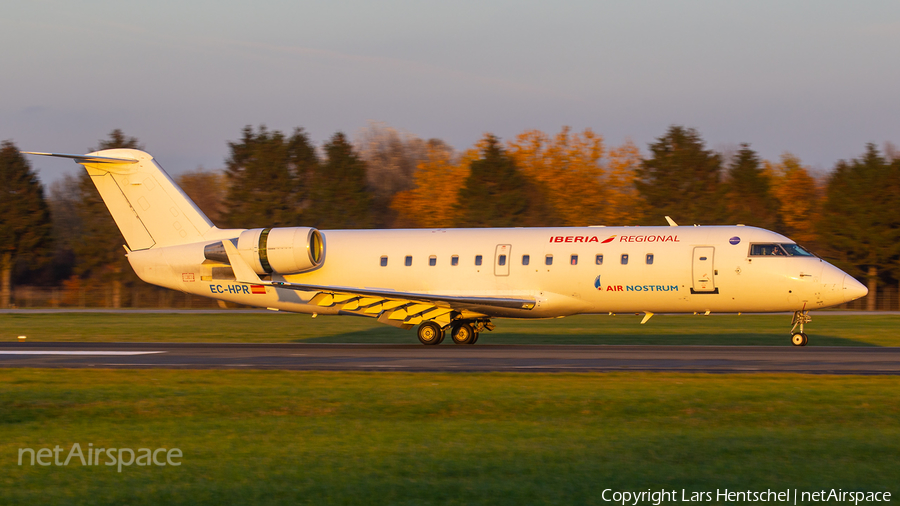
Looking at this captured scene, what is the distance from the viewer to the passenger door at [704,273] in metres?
23.6

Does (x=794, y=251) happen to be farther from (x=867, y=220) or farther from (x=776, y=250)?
(x=867, y=220)

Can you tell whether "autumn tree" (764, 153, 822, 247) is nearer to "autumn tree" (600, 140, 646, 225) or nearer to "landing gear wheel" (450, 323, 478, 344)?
"autumn tree" (600, 140, 646, 225)

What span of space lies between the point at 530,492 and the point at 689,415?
4.87 meters

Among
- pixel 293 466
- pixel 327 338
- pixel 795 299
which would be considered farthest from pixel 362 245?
pixel 293 466

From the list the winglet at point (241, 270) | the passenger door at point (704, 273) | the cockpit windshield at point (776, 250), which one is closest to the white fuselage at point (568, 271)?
the passenger door at point (704, 273)

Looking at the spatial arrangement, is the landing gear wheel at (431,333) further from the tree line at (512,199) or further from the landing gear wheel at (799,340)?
the tree line at (512,199)

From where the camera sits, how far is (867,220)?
2253 inches

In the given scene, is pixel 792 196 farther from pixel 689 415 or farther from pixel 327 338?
pixel 689 415

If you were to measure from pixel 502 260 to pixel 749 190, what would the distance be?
157ft

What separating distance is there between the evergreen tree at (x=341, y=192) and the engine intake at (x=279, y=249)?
3851 centimetres

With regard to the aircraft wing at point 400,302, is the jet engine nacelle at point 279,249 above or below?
above

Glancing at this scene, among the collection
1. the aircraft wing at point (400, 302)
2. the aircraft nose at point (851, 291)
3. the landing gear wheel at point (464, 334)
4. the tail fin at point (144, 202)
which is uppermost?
the tail fin at point (144, 202)

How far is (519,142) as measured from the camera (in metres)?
80.0

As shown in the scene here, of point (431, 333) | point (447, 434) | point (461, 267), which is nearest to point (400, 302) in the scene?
point (431, 333)
